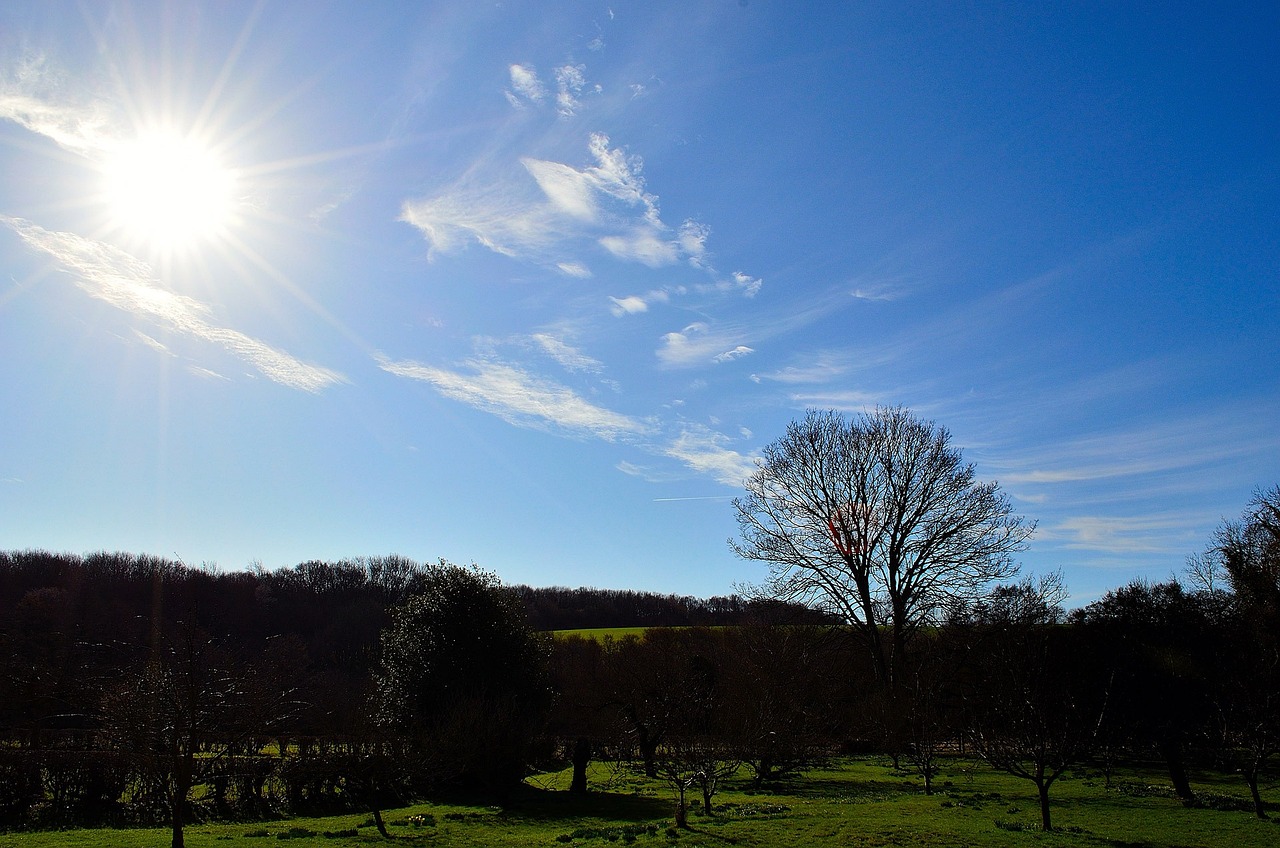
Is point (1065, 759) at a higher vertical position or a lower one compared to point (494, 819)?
higher

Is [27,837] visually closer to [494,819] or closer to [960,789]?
[494,819]

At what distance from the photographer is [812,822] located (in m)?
16.8

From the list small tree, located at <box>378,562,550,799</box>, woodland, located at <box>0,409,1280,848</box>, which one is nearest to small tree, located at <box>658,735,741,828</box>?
woodland, located at <box>0,409,1280,848</box>

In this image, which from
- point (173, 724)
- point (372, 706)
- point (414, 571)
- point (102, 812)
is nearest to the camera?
point (173, 724)

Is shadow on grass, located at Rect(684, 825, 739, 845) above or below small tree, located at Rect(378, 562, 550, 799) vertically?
below

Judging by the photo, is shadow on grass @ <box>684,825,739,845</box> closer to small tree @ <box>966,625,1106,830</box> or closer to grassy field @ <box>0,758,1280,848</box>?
grassy field @ <box>0,758,1280,848</box>

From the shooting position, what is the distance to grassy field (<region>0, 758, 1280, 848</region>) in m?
14.5

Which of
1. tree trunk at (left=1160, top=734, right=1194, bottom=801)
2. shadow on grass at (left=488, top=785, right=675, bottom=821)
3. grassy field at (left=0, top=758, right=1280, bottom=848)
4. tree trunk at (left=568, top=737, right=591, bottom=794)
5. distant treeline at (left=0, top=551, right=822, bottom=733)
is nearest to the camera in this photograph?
grassy field at (left=0, top=758, right=1280, bottom=848)

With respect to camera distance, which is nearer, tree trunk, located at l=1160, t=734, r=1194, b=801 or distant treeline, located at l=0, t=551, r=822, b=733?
tree trunk, located at l=1160, t=734, r=1194, b=801

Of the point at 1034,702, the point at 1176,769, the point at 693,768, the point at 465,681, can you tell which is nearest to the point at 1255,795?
the point at 1176,769

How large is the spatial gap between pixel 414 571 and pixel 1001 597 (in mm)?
97668

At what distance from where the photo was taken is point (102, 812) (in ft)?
70.2

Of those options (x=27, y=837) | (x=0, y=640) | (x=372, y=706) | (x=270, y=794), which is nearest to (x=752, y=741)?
(x=372, y=706)

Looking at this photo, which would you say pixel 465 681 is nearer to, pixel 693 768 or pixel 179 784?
pixel 693 768
